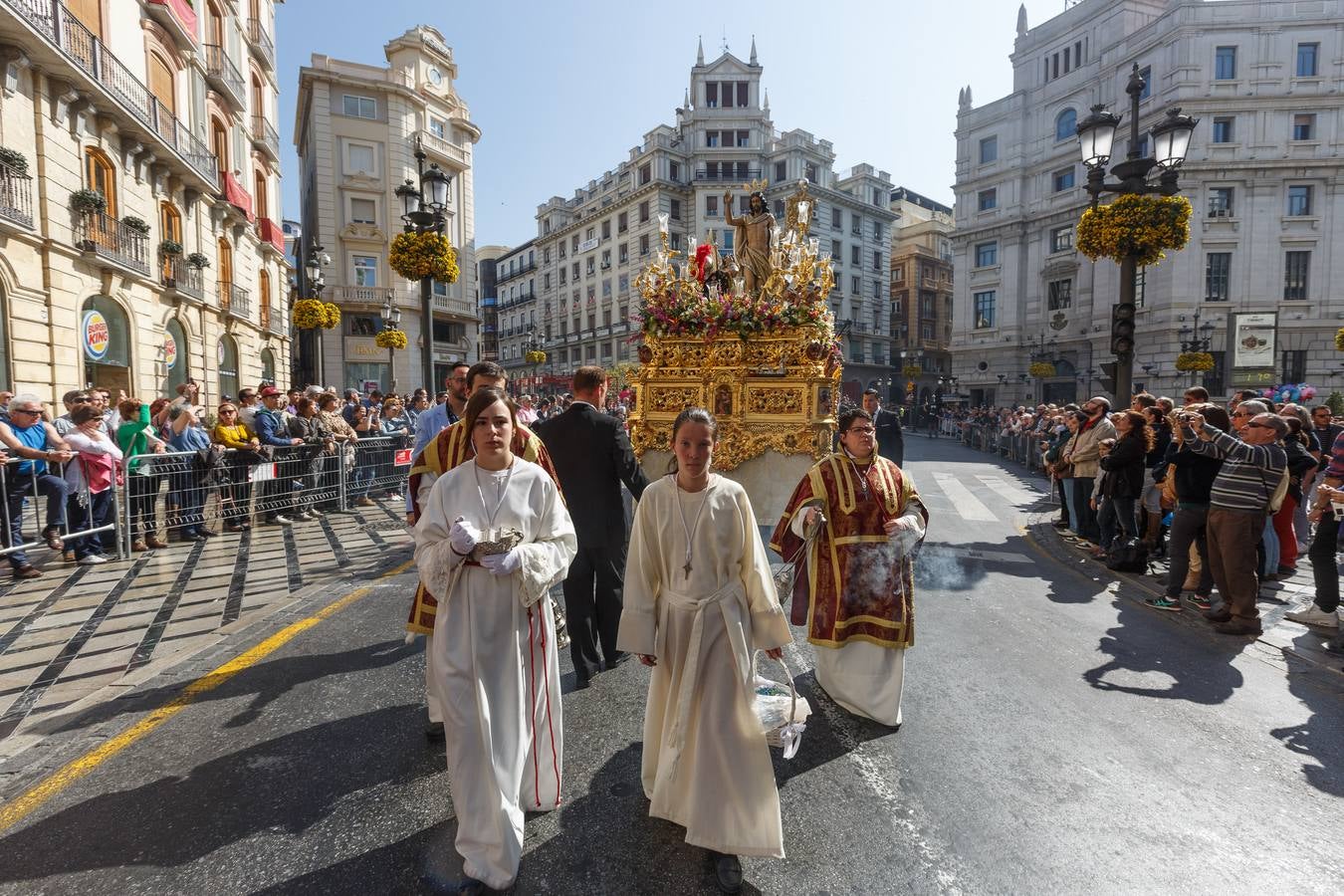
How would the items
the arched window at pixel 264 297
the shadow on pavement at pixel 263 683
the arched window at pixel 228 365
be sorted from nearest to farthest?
the shadow on pavement at pixel 263 683, the arched window at pixel 228 365, the arched window at pixel 264 297

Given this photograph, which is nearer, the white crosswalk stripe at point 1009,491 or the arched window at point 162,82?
the white crosswalk stripe at point 1009,491

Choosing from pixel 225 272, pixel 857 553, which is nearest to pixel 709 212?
pixel 225 272

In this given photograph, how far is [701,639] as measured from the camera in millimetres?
2746

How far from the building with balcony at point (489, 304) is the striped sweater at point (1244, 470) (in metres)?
72.4

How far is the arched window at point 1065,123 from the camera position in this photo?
35.5 meters

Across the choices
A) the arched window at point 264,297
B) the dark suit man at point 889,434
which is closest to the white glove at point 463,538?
the dark suit man at point 889,434

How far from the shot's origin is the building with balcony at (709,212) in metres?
48.1

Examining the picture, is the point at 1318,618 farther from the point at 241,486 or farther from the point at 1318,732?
the point at 241,486

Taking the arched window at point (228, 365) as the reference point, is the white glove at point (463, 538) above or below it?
below

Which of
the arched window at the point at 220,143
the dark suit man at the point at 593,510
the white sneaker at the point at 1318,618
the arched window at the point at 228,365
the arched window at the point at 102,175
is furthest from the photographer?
the arched window at the point at 228,365

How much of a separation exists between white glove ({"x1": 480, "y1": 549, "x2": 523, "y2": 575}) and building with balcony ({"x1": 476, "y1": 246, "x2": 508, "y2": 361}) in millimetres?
73557

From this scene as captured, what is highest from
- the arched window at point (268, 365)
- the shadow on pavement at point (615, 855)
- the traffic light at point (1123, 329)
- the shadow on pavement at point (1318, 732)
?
the arched window at point (268, 365)

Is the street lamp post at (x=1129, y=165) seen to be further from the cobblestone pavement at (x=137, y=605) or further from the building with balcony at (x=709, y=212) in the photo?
the building with balcony at (x=709, y=212)

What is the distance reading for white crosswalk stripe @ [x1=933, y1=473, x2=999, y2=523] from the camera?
10.6 meters
